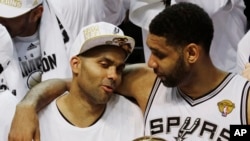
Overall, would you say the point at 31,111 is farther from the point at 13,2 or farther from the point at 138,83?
the point at 13,2

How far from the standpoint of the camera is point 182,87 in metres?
2.14

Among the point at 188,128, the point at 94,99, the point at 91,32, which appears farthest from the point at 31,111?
the point at 188,128

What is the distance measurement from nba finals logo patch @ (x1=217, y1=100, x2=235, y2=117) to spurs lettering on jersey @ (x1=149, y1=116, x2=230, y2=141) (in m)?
0.05

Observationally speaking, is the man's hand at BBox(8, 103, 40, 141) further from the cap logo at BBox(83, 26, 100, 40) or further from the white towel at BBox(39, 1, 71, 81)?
the white towel at BBox(39, 1, 71, 81)

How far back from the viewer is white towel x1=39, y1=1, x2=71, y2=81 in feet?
8.55

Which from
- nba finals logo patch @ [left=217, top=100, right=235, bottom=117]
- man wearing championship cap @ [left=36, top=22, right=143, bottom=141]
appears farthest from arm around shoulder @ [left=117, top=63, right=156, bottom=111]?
nba finals logo patch @ [left=217, top=100, right=235, bottom=117]

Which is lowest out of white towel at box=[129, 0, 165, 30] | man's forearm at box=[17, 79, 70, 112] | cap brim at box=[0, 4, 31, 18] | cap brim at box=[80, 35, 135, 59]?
man's forearm at box=[17, 79, 70, 112]

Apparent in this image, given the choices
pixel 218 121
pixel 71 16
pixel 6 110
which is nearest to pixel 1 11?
pixel 71 16

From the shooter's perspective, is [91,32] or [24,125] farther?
[91,32]

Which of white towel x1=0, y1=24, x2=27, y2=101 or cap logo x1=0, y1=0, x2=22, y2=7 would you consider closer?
white towel x1=0, y1=24, x2=27, y2=101

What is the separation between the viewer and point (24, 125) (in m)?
2.01

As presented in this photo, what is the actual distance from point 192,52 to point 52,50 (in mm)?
811

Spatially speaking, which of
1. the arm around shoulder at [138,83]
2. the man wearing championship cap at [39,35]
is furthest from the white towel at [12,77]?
the arm around shoulder at [138,83]

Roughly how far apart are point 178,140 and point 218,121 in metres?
0.16
